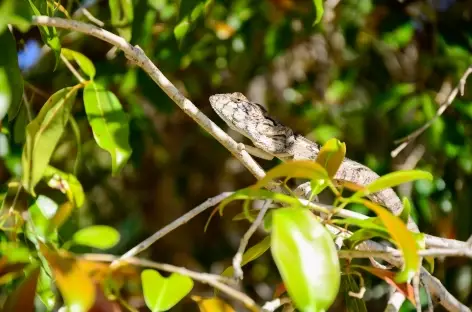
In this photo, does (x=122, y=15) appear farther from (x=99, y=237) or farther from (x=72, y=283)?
(x=72, y=283)

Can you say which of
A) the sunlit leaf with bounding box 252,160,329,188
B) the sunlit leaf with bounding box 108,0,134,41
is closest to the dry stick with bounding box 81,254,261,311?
the sunlit leaf with bounding box 252,160,329,188

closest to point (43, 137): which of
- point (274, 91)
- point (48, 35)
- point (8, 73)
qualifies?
point (8, 73)

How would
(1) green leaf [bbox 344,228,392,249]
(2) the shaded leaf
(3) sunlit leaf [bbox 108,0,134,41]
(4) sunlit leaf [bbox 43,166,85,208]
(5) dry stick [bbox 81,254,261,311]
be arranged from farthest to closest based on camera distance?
1. (3) sunlit leaf [bbox 108,0,134,41]
2. (4) sunlit leaf [bbox 43,166,85,208]
3. (2) the shaded leaf
4. (1) green leaf [bbox 344,228,392,249]
5. (5) dry stick [bbox 81,254,261,311]

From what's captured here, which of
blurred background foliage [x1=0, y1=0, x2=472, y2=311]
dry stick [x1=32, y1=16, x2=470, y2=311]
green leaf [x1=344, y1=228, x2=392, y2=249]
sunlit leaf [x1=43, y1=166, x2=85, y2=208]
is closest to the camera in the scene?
green leaf [x1=344, y1=228, x2=392, y2=249]

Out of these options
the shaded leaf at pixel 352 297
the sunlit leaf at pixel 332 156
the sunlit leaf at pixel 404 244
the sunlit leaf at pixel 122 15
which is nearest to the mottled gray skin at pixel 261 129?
the sunlit leaf at pixel 122 15

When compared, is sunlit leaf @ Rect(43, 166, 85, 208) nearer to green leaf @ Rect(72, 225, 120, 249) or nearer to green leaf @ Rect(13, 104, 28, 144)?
green leaf @ Rect(13, 104, 28, 144)

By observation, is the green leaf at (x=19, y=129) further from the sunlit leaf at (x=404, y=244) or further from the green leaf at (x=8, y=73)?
the sunlit leaf at (x=404, y=244)
